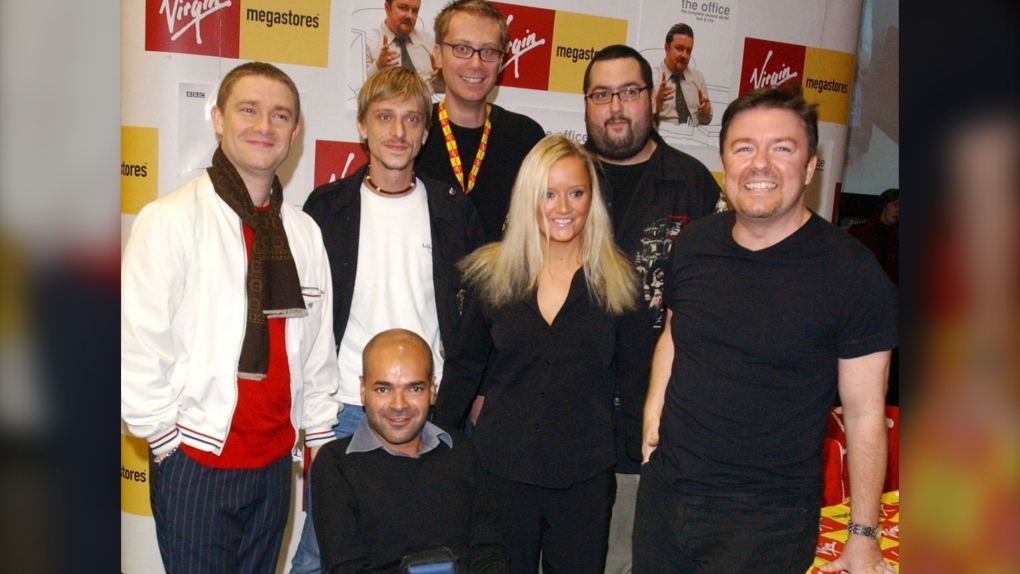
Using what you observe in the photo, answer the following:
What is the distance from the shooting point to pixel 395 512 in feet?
8.24

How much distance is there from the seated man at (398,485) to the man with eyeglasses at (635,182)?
66 cm

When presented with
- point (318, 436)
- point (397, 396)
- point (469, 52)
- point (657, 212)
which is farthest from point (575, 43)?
point (318, 436)

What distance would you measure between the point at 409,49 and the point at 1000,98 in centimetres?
390

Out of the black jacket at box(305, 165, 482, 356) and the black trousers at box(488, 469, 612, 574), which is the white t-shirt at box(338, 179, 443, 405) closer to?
the black jacket at box(305, 165, 482, 356)

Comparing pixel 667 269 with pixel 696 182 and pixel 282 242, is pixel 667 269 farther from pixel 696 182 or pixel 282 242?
pixel 282 242

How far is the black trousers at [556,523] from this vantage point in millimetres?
2668

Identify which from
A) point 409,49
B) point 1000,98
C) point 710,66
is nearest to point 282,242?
point 409,49

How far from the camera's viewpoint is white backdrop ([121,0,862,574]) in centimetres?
361

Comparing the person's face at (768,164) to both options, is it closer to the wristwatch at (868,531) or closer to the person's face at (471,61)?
the wristwatch at (868,531)

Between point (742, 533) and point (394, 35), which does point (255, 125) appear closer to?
point (394, 35)

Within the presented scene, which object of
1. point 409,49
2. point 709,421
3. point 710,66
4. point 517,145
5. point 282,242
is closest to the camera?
point 709,421

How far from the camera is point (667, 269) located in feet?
8.55

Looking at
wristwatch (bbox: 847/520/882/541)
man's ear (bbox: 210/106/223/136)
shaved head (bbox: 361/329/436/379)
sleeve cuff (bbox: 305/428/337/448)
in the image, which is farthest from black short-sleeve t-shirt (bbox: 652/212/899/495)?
man's ear (bbox: 210/106/223/136)

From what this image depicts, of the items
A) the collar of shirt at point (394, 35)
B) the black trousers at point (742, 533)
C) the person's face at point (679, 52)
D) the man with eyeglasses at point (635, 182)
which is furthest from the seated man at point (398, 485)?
the person's face at point (679, 52)
